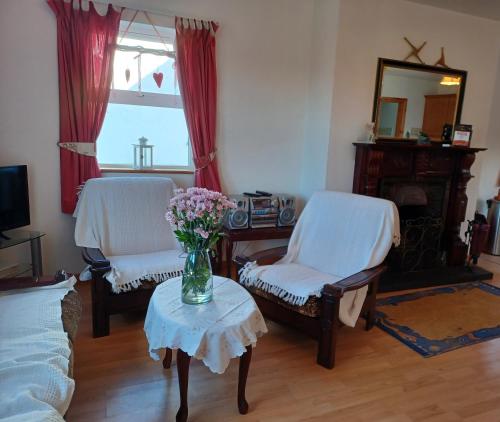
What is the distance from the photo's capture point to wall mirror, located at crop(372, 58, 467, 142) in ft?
12.0

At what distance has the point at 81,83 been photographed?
2.95 m

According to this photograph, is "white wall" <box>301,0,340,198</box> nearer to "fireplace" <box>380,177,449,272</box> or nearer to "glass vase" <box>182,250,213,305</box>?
"fireplace" <box>380,177,449,272</box>

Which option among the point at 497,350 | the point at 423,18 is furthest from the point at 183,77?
the point at 497,350

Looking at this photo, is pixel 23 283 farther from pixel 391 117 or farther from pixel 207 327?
pixel 391 117

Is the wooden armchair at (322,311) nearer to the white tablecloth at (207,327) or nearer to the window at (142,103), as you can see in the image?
the white tablecloth at (207,327)

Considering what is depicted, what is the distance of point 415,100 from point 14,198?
3707mm

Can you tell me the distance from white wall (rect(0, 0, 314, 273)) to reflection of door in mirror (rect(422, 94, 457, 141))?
1292 mm

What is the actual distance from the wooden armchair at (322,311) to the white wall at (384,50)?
1472 mm

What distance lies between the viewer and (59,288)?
1.99 metres

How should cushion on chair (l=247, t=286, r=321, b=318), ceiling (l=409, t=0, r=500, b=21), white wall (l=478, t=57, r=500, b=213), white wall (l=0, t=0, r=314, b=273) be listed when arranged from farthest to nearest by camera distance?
white wall (l=478, t=57, r=500, b=213) → ceiling (l=409, t=0, r=500, b=21) → white wall (l=0, t=0, r=314, b=273) → cushion on chair (l=247, t=286, r=321, b=318)

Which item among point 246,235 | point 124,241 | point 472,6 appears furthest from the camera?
point 472,6

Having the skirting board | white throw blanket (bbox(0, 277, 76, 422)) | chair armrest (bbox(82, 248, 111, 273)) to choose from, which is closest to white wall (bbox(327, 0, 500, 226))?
the skirting board

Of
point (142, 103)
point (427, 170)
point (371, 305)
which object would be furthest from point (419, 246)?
point (142, 103)

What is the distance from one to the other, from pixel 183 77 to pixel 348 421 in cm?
282
